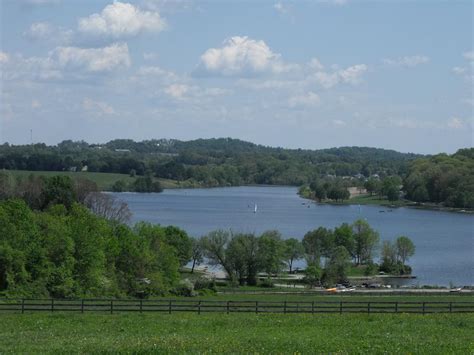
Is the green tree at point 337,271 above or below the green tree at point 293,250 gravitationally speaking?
below

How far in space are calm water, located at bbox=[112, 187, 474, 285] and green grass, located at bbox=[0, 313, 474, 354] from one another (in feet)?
165

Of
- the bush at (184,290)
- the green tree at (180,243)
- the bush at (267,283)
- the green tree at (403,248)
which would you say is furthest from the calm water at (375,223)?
the bush at (184,290)

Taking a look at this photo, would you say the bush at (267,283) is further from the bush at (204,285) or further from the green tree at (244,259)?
the bush at (204,285)

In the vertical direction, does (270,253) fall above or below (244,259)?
above

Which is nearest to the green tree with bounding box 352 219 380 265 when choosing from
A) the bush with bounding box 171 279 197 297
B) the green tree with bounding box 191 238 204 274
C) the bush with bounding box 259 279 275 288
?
the green tree with bounding box 191 238 204 274

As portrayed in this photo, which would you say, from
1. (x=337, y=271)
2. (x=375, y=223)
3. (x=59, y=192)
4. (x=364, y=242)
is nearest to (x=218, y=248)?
(x=337, y=271)

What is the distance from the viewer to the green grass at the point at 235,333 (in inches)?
840

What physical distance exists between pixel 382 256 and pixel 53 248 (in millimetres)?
48075

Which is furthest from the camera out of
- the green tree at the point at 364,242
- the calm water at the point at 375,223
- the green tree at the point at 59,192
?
the calm water at the point at 375,223

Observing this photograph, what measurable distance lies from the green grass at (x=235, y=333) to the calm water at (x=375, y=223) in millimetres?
50338

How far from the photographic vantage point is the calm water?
307 ft

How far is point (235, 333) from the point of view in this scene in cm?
2653

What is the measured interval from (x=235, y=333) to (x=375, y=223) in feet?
412

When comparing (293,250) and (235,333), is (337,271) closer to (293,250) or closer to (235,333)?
(293,250)
